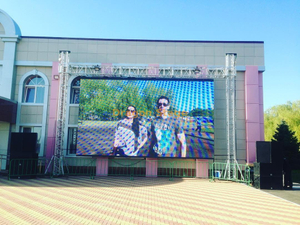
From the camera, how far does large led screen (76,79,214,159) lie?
14164 mm

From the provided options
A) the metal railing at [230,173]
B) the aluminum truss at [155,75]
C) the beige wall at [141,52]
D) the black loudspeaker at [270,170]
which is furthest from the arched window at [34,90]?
the black loudspeaker at [270,170]

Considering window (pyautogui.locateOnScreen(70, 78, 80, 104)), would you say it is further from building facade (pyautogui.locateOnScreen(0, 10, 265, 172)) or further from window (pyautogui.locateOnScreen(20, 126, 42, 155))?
window (pyautogui.locateOnScreen(20, 126, 42, 155))

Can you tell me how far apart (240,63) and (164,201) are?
1089 cm

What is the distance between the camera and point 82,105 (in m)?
14.7

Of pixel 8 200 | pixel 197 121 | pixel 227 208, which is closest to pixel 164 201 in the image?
pixel 227 208

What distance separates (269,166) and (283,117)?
1914cm

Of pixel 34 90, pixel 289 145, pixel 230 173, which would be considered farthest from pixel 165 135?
pixel 289 145

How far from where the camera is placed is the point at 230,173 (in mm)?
14023

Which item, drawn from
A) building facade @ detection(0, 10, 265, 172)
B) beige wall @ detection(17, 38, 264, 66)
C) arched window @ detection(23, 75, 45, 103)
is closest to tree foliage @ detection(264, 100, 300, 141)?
building facade @ detection(0, 10, 265, 172)

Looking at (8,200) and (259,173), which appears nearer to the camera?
(8,200)

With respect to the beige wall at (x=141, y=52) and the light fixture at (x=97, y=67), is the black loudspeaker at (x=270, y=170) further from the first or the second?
the light fixture at (x=97, y=67)

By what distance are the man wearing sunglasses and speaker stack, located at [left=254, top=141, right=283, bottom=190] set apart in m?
4.10

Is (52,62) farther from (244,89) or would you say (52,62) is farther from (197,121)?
(244,89)

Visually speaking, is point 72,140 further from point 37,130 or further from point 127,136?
point 127,136
